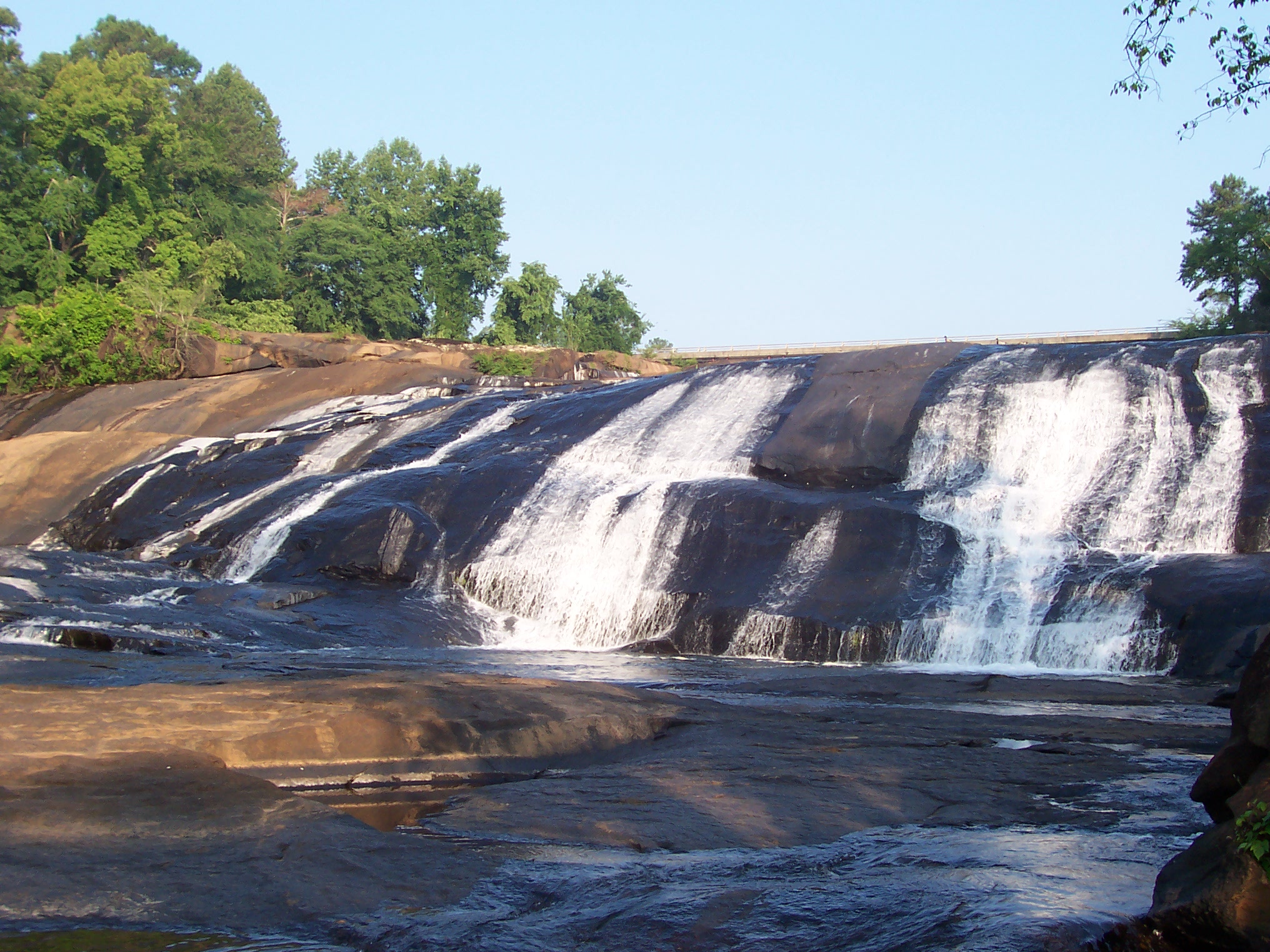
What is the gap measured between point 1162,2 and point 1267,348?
989cm

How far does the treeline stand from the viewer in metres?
37.2

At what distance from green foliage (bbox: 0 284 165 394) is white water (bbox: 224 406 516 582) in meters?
17.0

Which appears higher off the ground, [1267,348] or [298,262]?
[298,262]

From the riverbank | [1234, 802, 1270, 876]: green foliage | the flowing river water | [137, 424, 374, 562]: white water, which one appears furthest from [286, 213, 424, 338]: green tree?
[1234, 802, 1270, 876]: green foliage

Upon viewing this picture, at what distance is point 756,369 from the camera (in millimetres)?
23531

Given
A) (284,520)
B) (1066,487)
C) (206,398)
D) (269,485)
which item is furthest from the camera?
(206,398)

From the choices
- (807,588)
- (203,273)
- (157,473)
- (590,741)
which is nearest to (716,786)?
(590,741)

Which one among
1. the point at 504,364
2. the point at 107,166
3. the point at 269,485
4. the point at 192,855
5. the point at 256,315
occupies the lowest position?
the point at 192,855

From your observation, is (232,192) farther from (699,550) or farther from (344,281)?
(699,550)

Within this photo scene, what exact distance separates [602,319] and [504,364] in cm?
2228

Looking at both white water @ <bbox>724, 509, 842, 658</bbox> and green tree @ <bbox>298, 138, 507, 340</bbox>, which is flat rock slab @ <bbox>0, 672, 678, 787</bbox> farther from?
green tree @ <bbox>298, 138, 507, 340</bbox>

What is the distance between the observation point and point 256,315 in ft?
160

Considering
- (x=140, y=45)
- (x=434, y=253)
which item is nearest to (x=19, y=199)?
(x=434, y=253)

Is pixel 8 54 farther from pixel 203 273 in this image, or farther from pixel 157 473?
pixel 157 473
